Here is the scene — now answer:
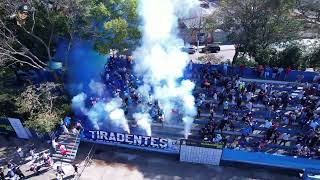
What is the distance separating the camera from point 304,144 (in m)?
25.2

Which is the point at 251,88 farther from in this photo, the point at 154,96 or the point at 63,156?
the point at 63,156

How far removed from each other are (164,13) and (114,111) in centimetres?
948

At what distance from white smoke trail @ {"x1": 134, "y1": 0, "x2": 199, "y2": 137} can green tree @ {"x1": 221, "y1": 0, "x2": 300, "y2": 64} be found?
218 inches

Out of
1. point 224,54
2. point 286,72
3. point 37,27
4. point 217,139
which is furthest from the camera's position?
point 224,54

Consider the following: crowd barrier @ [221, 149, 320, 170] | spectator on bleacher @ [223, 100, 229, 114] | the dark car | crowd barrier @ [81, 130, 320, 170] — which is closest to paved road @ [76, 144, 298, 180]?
crowd barrier @ [81, 130, 320, 170]

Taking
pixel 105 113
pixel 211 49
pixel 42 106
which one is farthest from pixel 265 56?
pixel 42 106

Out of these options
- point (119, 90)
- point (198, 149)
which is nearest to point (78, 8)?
point (119, 90)

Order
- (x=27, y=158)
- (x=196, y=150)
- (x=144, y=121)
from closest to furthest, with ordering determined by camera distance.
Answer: (x=196, y=150) → (x=27, y=158) → (x=144, y=121)

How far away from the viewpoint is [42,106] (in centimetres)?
2619

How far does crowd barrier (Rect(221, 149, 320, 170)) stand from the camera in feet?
77.0

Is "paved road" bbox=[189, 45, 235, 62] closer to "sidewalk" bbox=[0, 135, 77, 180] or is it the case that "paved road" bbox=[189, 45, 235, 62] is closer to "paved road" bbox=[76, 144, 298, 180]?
"paved road" bbox=[76, 144, 298, 180]

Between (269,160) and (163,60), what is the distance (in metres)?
11.7

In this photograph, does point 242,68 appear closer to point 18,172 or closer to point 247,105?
point 247,105

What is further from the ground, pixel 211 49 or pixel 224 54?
pixel 211 49
